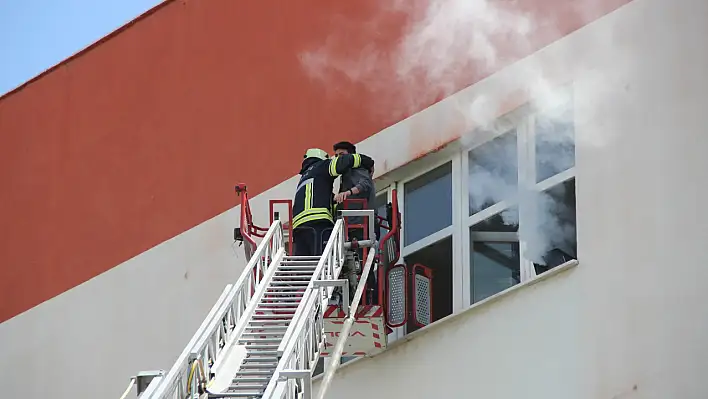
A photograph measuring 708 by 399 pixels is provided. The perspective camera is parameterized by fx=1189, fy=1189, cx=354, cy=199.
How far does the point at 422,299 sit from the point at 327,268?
133 cm

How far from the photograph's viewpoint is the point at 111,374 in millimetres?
10438

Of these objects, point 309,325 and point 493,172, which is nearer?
point 309,325

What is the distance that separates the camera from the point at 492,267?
9.45 m

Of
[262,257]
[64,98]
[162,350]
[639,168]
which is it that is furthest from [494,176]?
[64,98]

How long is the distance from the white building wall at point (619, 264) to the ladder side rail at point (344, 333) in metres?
1.10

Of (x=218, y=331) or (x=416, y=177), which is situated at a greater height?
(x=416, y=177)

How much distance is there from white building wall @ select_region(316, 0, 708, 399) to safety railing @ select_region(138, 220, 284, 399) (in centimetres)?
157

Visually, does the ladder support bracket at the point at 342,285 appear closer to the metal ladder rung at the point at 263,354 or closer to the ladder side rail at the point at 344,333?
the ladder side rail at the point at 344,333

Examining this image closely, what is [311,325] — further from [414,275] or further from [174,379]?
[414,275]

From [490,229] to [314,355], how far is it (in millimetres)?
2517

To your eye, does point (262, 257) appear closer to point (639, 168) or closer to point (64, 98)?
point (639, 168)

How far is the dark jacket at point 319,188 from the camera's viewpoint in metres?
8.80

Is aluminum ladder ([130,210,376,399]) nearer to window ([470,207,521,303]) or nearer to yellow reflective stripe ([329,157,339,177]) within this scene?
yellow reflective stripe ([329,157,339,177])

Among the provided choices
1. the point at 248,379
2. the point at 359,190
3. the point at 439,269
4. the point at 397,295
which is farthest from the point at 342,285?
the point at 439,269
